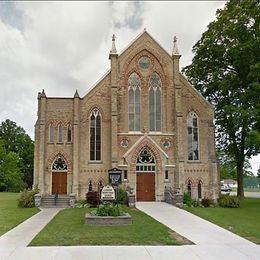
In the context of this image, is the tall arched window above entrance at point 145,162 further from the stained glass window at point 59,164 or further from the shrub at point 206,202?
the stained glass window at point 59,164

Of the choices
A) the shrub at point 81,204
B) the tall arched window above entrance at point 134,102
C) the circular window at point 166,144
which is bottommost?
the shrub at point 81,204

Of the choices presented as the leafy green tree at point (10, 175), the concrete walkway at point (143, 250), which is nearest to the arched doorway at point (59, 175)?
the concrete walkway at point (143, 250)

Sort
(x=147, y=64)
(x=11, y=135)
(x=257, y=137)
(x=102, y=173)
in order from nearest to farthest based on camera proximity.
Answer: (x=257, y=137), (x=102, y=173), (x=147, y=64), (x=11, y=135)

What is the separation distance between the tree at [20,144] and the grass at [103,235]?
5253cm

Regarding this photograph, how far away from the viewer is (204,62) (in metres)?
36.7

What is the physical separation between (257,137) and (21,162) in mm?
51595

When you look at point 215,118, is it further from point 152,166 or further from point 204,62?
point 152,166

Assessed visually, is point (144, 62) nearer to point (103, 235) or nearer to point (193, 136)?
point (193, 136)

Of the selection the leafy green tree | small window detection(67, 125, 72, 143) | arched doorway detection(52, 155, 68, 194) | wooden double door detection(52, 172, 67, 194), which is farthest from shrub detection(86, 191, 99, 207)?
the leafy green tree

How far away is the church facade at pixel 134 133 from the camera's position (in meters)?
31.5

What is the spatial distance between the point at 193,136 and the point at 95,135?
9.01 metres

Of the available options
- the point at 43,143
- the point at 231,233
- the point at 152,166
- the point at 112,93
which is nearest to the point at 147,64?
the point at 112,93

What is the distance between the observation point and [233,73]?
111 feet

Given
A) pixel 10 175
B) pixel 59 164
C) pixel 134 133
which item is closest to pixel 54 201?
pixel 59 164
